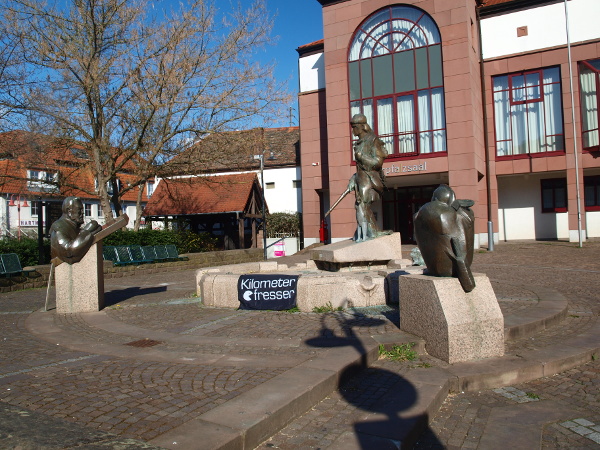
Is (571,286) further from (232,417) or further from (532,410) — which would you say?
(232,417)

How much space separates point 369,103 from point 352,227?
242 inches

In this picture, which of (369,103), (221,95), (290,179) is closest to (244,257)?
(221,95)

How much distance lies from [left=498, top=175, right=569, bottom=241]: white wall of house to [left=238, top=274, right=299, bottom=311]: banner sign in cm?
2090

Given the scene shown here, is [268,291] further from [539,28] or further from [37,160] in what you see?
[539,28]

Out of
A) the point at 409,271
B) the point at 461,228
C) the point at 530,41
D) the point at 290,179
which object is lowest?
the point at 409,271

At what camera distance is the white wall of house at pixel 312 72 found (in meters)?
27.4

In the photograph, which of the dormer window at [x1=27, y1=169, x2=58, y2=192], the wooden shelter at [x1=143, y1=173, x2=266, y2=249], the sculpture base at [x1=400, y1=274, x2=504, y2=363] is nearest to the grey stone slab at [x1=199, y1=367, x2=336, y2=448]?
the sculpture base at [x1=400, y1=274, x2=504, y2=363]

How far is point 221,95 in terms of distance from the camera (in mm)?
20656

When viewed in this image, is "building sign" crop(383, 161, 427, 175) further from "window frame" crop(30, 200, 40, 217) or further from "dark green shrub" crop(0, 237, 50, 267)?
"dark green shrub" crop(0, 237, 50, 267)

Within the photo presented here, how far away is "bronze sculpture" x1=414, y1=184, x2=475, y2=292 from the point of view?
4.75 m

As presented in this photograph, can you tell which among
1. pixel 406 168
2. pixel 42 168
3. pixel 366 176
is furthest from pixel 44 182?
pixel 406 168

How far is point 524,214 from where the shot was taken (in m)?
25.4

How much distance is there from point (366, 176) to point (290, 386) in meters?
6.71

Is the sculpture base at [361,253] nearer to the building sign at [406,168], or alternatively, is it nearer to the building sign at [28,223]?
the building sign at [406,168]
